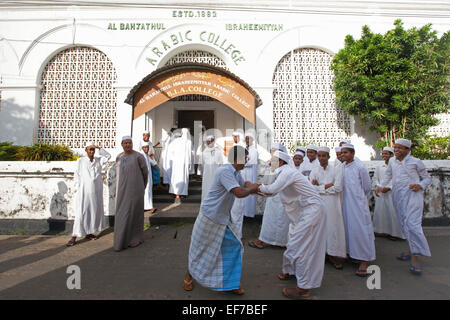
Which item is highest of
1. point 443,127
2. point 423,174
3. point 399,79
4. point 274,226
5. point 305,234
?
point 399,79

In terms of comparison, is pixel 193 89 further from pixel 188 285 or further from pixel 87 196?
pixel 188 285

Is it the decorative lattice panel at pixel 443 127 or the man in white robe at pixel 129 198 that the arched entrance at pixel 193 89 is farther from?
the decorative lattice panel at pixel 443 127

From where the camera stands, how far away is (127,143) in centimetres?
395

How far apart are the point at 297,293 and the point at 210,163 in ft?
11.4

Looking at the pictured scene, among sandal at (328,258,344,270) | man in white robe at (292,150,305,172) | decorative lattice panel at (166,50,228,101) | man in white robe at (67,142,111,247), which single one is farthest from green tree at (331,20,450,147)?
man in white robe at (67,142,111,247)

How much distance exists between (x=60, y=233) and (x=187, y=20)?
7025mm

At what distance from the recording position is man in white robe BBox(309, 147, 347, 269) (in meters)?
3.17

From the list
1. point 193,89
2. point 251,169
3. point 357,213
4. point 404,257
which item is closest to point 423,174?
point 357,213

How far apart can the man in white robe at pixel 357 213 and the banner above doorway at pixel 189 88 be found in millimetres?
3045

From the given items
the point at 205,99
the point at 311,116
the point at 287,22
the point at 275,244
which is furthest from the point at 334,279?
the point at 287,22

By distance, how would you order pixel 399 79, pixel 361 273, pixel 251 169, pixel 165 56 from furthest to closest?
1. pixel 165 56
2. pixel 399 79
3. pixel 251 169
4. pixel 361 273

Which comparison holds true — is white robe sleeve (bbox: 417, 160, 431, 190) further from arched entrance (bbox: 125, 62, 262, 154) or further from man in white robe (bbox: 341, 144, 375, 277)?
arched entrance (bbox: 125, 62, 262, 154)

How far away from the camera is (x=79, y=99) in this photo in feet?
25.4

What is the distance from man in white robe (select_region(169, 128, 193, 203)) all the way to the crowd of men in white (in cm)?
87
